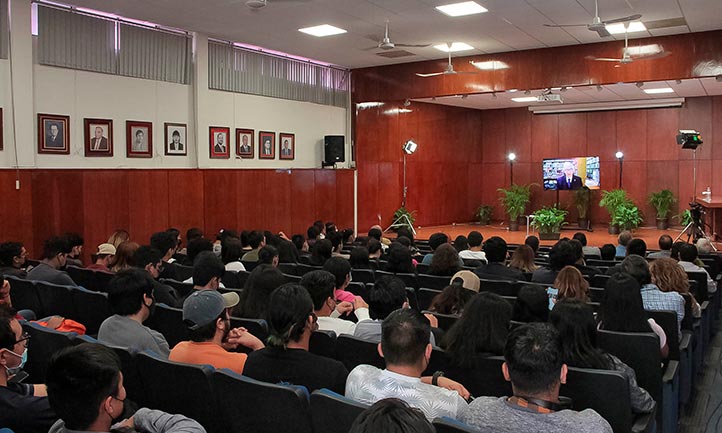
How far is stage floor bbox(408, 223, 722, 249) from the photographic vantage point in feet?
48.6

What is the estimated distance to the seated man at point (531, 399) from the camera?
2.20m

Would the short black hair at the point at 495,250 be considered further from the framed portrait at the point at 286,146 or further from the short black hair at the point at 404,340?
→ the framed portrait at the point at 286,146

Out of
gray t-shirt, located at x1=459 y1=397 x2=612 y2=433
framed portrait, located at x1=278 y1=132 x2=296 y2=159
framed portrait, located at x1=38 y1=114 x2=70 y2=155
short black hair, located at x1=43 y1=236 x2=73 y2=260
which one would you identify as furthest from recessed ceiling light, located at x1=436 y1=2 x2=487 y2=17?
gray t-shirt, located at x1=459 y1=397 x2=612 y2=433

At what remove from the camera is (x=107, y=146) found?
10117 millimetres

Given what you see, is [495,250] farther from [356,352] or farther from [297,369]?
[297,369]

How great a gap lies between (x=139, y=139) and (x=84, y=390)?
9161mm

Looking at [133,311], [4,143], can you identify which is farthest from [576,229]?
[133,311]

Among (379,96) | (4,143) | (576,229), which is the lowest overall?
(576,229)

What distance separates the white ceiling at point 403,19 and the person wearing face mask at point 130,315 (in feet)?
18.0

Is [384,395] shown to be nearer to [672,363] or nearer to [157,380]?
[157,380]

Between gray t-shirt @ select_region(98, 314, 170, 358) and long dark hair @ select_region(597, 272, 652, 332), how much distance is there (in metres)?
2.72

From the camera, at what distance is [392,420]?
1419 millimetres

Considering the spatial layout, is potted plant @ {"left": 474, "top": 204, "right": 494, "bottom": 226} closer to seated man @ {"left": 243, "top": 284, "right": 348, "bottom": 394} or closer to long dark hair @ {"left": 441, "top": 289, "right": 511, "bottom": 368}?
long dark hair @ {"left": 441, "top": 289, "right": 511, "bottom": 368}

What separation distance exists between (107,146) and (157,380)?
7962mm
